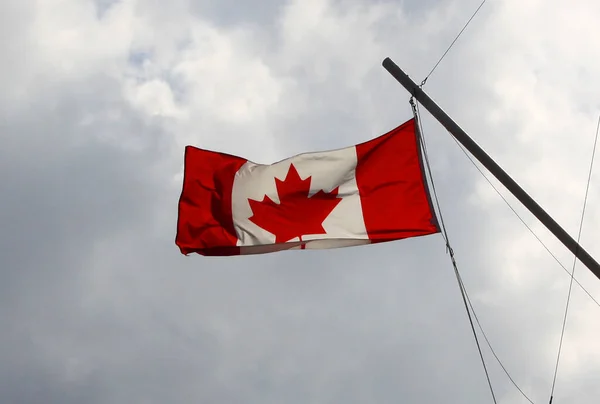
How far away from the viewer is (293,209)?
2362cm

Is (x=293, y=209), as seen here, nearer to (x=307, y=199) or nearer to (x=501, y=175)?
(x=307, y=199)

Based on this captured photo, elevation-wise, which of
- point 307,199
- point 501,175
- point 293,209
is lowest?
point 501,175

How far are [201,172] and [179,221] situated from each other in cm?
177

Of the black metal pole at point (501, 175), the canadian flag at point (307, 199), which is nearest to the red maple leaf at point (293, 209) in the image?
the canadian flag at point (307, 199)

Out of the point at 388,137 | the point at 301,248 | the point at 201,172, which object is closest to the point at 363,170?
the point at 388,137

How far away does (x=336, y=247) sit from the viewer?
909 inches

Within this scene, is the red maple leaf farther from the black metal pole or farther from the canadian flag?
the black metal pole

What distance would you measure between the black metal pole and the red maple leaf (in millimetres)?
4759

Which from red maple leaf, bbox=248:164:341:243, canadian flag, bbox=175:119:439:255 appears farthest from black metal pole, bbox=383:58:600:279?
red maple leaf, bbox=248:164:341:243

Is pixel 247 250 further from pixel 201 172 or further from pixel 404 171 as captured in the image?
pixel 404 171

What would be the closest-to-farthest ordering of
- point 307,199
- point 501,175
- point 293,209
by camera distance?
point 501,175
point 307,199
point 293,209

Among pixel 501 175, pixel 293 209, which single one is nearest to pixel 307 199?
pixel 293 209

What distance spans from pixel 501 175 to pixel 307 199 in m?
7.06

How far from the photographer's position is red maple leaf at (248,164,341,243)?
23.1m
